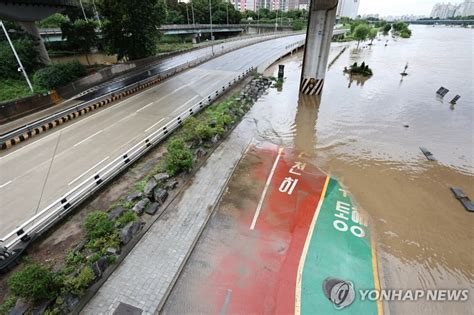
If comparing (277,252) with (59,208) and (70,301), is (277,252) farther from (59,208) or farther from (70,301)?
(59,208)

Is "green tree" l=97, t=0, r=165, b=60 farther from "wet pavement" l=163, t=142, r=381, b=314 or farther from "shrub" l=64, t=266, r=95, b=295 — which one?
"shrub" l=64, t=266, r=95, b=295

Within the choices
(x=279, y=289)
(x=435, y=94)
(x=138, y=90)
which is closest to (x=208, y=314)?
(x=279, y=289)

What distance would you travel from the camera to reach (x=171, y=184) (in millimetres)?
9094

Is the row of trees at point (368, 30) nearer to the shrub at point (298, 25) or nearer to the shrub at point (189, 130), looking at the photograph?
the shrub at point (298, 25)

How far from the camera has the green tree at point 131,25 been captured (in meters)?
23.4

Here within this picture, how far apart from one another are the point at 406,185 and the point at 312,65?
46.6ft

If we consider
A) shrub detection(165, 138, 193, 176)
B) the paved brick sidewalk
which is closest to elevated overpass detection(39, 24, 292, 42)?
shrub detection(165, 138, 193, 176)

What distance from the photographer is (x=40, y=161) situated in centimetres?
1104

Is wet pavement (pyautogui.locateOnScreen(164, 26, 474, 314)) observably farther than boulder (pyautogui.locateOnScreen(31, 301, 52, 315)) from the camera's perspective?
Yes

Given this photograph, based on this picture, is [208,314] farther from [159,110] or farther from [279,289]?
[159,110]

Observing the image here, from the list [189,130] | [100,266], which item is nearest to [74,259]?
[100,266]

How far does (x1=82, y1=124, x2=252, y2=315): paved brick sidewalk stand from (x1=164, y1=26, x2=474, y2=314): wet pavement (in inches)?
15.8

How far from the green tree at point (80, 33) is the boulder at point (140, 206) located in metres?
32.9

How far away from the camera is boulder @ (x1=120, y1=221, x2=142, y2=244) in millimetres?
6812
